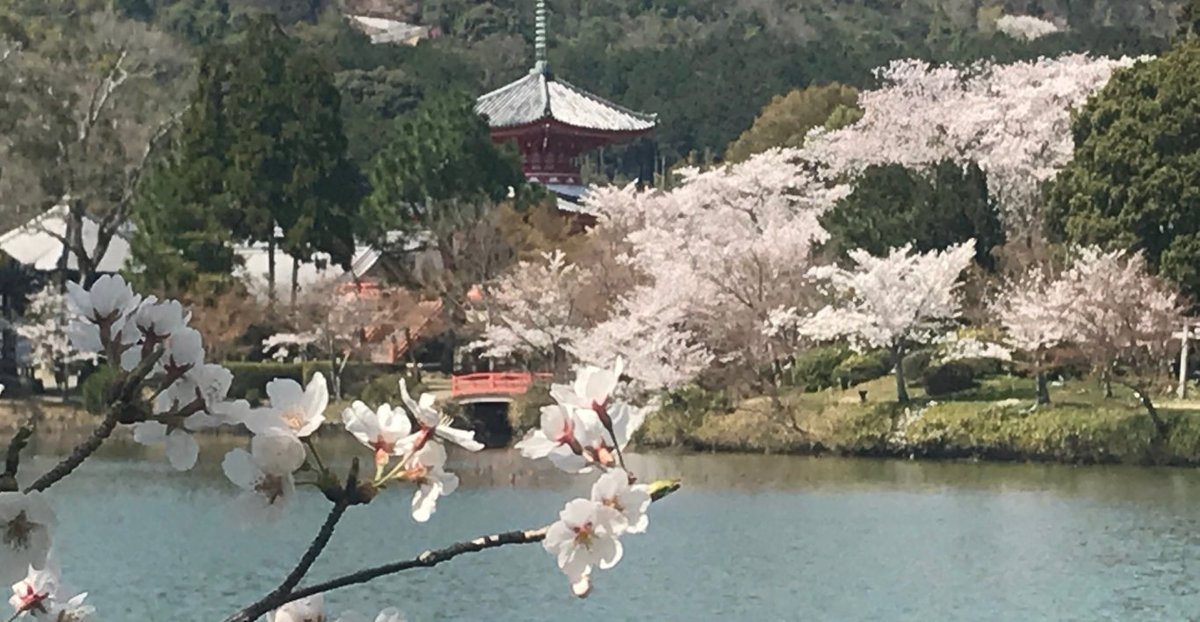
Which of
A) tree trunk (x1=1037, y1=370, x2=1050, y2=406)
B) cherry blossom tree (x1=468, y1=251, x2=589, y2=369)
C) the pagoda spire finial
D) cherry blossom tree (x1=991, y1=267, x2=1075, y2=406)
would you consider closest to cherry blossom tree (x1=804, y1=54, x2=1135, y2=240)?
cherry blossom tree (x1=991, y1=267, x2=1075, y2=406)

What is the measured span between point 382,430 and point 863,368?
802 inches

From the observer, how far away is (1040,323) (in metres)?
19.7

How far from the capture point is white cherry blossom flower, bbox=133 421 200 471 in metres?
1.58

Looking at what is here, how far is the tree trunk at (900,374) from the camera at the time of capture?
20.4m

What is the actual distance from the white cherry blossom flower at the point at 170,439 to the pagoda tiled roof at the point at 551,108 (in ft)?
95.9

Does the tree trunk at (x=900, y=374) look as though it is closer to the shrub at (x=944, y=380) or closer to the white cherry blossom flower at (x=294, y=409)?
the shrub at (x=944, y=380)

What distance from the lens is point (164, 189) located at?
25.1 metres

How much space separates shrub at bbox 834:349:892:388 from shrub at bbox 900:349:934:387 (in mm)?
295

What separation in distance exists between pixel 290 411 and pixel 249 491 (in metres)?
0.07

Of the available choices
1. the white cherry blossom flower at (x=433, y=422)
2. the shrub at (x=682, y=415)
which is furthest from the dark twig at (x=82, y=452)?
the shrub at (x=682, y=415)

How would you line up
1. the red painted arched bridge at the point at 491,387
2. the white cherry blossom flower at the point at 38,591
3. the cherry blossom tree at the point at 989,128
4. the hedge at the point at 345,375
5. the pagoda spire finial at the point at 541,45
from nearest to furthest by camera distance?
the white cherry blossom flower at the point at 38,591 < the hedge at the point at 345,375 < the red painted arched bridge at the point at 491,387 < the cherry blossom tree at the point at 989,128 < the pagoda spire finial at the point at 541,45

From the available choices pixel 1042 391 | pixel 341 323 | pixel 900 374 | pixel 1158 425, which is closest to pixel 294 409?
pixel 1158 425

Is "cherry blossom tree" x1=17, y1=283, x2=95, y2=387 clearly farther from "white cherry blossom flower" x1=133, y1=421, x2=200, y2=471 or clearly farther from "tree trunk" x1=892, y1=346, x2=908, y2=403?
"white cherry blossom flower" x1=133, y1=421, x2=200, y2=471

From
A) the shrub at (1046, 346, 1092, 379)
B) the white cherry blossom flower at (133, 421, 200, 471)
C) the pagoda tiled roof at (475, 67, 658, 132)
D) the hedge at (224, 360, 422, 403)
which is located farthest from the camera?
the pagoda tiled roof at (475, 67, 658, 132)
